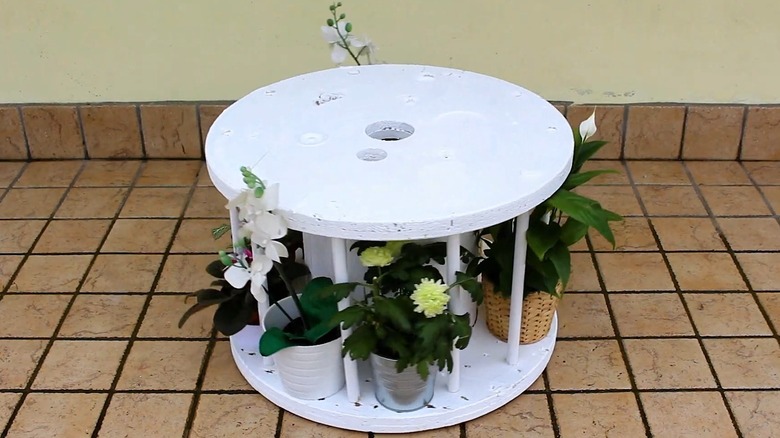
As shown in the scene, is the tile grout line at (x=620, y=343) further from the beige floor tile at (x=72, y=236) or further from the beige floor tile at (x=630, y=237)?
the beige floor tile at (x=72, y=236)

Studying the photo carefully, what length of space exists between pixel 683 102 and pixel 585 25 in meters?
0.38

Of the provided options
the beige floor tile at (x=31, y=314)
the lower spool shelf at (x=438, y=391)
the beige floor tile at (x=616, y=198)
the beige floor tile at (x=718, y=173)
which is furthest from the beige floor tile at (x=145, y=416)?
the beige floor tile at (x=718, y=173)

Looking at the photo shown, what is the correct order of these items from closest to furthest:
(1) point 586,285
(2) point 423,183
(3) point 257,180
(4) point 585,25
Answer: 1. (3) point 257,180
2. (2) point 423,183
3. (1) point 586,285
4. (4) point 585,25

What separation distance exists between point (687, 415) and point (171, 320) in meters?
1.10

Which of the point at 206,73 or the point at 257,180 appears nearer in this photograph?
the point at 257,180

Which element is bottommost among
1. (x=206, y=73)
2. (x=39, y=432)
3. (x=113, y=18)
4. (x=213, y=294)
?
(x=39, y=432)

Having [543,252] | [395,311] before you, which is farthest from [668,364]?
[395,311]

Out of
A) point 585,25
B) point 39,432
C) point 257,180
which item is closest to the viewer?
point 257,180

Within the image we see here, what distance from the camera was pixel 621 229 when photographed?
2.21m

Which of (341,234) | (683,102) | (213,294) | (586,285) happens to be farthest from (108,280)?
(683,102)

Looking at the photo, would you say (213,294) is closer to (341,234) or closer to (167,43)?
(341,234)

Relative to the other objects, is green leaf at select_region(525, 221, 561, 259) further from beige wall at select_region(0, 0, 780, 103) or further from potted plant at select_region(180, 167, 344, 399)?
beige wall at select_region(0, 0, 780, 103)

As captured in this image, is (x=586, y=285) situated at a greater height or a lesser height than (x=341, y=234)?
lesser

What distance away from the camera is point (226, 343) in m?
1.84
